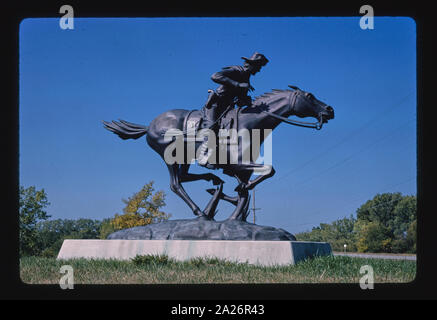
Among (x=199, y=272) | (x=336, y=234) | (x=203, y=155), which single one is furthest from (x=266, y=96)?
(x=336, y=234)

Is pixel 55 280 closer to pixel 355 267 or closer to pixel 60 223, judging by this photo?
pixel 355 267

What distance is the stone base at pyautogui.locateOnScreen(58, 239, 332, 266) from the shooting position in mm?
10578

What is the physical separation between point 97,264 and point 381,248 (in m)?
20.2

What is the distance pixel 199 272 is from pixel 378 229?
22.0 m

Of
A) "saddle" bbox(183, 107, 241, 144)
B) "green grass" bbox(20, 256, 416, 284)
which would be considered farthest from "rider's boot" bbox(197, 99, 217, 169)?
"green grass" bbox(20, 256, 416, 284)

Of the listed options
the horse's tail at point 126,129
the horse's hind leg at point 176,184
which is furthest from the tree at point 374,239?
the horse's tail at point 126,129

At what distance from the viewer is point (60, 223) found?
64.3ft

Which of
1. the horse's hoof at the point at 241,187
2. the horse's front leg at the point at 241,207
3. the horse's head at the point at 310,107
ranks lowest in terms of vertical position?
the horse's front leg at the point at 241,207

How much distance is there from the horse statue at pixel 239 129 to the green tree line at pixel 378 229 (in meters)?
17.6

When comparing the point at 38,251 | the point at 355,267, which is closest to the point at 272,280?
the point at 355,267

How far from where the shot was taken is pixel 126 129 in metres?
13.2

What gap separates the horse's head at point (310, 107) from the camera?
455 inches

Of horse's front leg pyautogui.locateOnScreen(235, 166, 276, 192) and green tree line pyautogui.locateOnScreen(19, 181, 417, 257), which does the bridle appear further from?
green tree line pyautogui.locateOnScreen(19, 181, 417, 257)

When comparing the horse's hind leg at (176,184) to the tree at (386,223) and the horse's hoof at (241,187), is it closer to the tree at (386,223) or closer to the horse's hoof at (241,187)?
the horse's hoof at (241,187)
